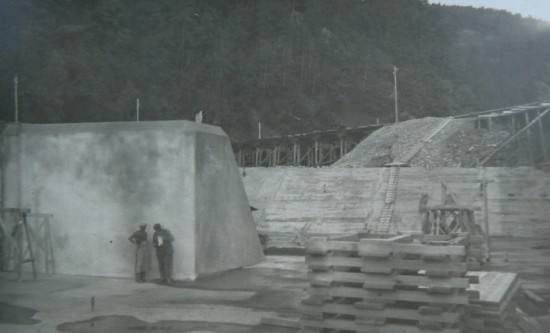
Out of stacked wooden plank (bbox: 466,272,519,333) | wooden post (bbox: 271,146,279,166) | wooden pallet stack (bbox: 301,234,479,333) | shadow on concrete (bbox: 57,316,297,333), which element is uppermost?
wooden post (bbox: 271,146,279,166)

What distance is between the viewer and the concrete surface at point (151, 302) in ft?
29.5

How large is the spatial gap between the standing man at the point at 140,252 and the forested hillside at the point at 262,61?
117 ft

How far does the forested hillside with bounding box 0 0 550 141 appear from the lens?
2057 inches

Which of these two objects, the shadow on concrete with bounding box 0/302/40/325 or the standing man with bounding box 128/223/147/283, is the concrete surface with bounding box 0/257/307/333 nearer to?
the shadow on concrete with bounding box 0/302/40/325

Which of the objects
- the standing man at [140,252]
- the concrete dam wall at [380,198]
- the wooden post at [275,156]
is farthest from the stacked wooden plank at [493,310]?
the wooden post at [275,156]

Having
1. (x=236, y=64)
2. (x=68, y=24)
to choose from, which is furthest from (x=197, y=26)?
(x=68, y=24)

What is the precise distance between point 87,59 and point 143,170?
151ft

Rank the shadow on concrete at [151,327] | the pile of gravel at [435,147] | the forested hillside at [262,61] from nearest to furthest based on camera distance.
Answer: the shadow on concrete at [151,327], the pile of gravel at [435,147], the forested hillside at [262,61]

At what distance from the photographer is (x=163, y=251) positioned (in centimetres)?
1321

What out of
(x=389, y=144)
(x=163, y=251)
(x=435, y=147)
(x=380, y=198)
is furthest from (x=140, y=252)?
(x=389, y=144)

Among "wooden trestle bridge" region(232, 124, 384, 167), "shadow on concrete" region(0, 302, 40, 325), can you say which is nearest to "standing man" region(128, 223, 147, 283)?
"shadow on concrete" region(0, 302, 40, 325)

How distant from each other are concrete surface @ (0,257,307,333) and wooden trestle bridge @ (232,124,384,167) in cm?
3030

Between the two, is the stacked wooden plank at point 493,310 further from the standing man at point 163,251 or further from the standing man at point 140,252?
the standing man at point 140,252

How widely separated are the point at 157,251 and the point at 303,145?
34691mm
